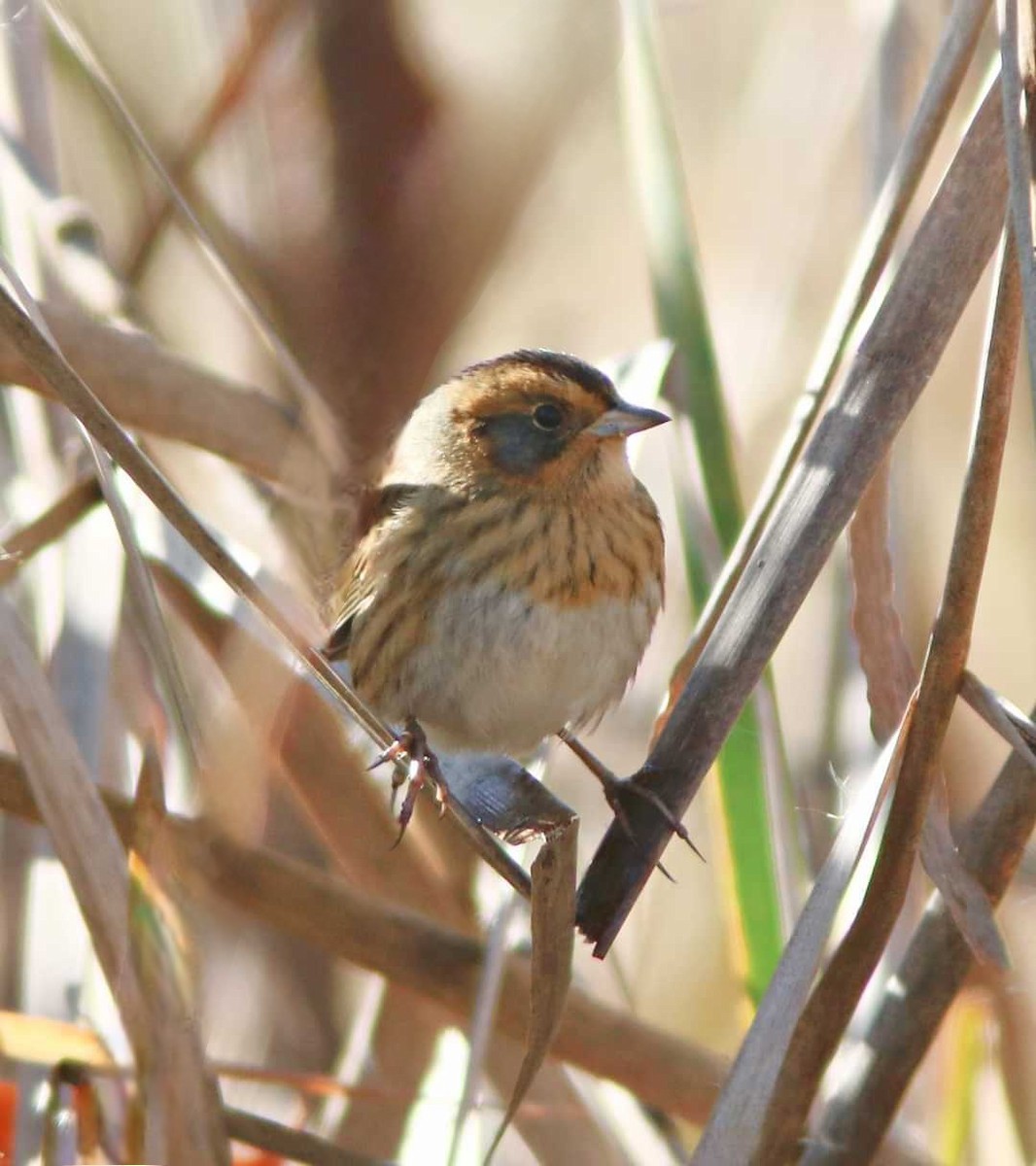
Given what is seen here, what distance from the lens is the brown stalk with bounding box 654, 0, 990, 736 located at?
1619 mm

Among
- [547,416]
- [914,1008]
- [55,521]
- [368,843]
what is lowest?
[914,1008]

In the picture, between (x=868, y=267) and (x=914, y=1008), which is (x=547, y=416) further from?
(x=914, y=1008)

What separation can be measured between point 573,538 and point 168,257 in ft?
3.63

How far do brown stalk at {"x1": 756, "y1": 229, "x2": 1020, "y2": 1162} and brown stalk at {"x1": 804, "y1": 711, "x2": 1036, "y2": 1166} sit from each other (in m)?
0.08

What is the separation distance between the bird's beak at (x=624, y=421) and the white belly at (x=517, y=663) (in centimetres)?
23

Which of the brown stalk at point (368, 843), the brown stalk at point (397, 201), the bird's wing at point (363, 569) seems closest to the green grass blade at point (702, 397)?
the brown stalk at point (368, 843)

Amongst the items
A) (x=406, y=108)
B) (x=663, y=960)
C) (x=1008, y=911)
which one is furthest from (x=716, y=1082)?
(x=406, y=108)

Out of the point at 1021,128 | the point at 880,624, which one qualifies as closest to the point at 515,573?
the point at 880,624

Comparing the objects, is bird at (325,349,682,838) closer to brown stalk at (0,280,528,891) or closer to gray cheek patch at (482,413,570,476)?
gray cheek patch at (482,413,570,476)

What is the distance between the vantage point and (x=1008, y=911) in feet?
7.58

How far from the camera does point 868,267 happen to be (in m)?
1.72

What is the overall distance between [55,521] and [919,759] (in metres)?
1.01

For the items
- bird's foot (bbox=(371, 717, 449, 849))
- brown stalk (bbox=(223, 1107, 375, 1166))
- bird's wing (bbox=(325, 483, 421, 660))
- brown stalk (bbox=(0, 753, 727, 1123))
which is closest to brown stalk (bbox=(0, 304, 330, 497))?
bird's wing (bbox=(325, 483, 421, 660))

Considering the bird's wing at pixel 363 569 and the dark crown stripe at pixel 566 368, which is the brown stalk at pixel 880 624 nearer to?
the dark crown stripe at pixel 566 368
